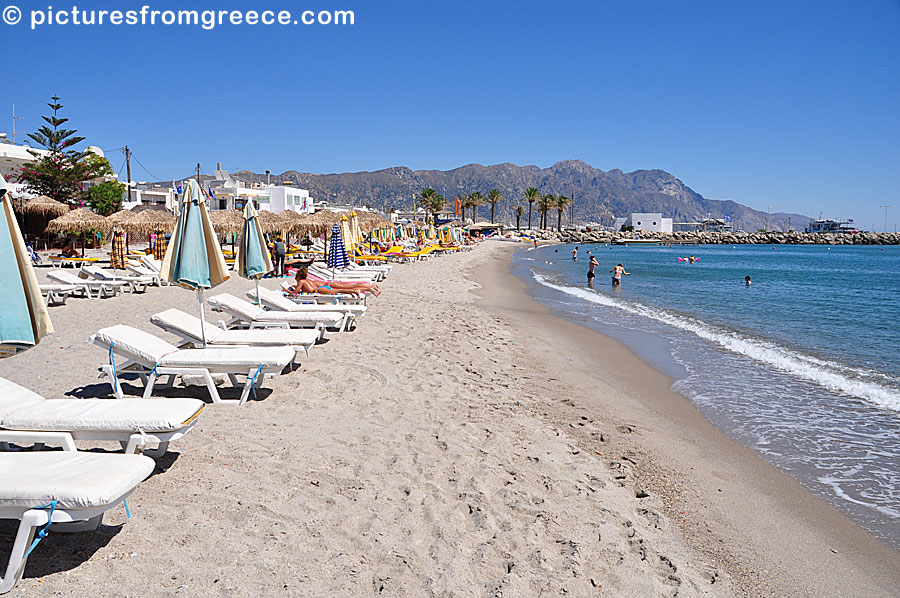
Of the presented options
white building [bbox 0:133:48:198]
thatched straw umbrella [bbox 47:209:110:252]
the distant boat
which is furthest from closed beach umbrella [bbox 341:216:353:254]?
the distant boat

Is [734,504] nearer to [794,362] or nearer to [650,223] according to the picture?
[794,362]

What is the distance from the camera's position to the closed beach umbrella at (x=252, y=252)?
9.05 metres

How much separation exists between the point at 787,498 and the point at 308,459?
361 cm

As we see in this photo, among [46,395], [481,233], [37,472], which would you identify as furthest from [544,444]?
[481,233]

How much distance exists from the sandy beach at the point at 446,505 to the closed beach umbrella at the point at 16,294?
1.04 meters

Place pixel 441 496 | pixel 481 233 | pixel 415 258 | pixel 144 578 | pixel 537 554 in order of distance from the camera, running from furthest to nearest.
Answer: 1. pixel 481 233
2. pixel 415 258
3. pixel 441 496
4. pixel 537 554
5. pixel 144 578

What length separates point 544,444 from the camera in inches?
200

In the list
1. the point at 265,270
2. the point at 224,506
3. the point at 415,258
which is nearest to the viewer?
the point at 224,506

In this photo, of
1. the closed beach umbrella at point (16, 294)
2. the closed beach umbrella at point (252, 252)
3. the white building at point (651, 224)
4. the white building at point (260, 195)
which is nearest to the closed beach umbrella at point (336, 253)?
the closed beach umbrella at point (252, 252)

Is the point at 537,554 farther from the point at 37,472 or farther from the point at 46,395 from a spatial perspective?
the point at 46,395

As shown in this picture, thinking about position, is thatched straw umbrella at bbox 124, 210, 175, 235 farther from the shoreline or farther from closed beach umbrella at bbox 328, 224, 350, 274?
the shoreline

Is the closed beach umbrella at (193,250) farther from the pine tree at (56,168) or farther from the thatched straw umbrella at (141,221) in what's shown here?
the pine tree at (56,168)

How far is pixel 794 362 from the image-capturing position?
977 cm

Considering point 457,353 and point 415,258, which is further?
point 415,258
